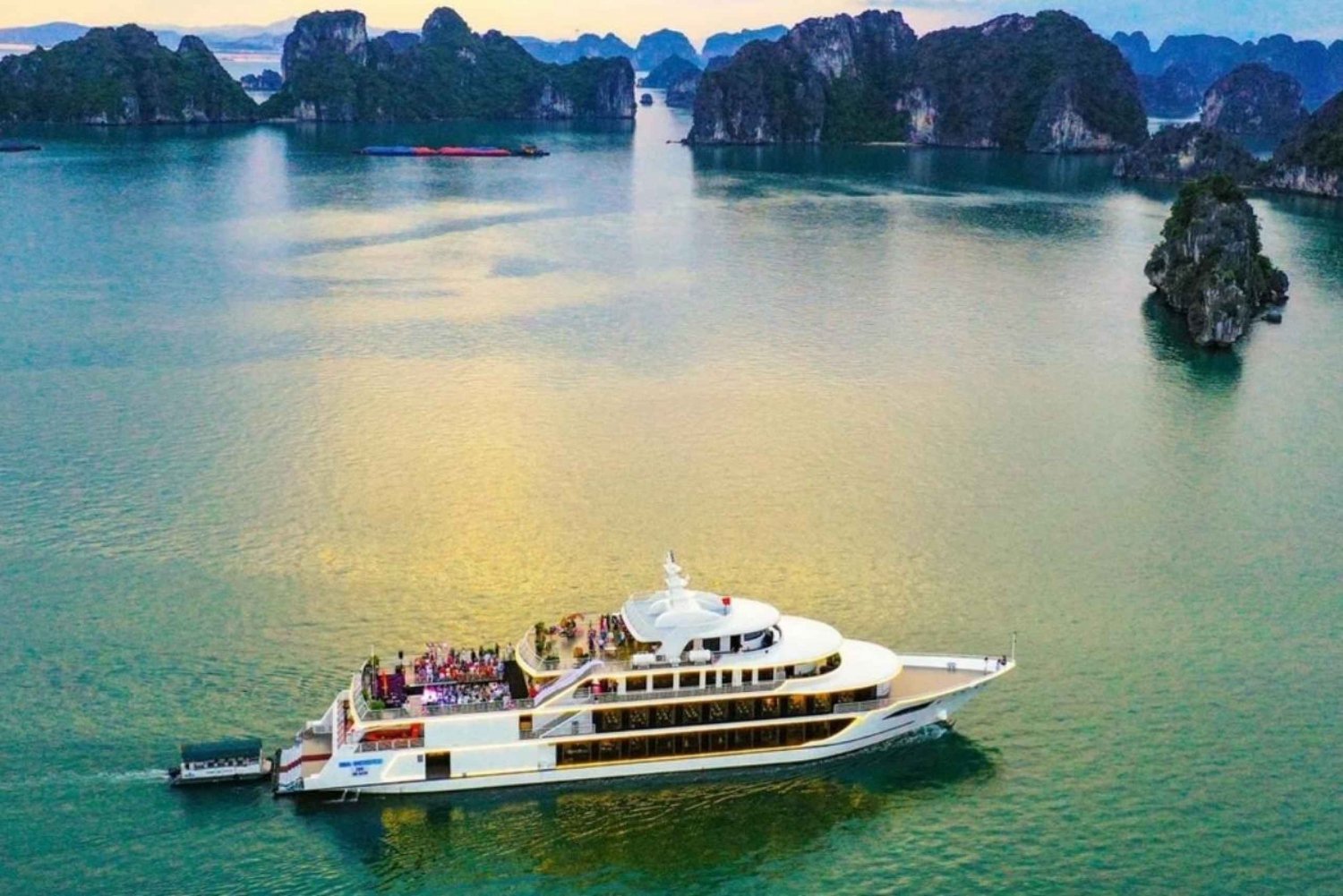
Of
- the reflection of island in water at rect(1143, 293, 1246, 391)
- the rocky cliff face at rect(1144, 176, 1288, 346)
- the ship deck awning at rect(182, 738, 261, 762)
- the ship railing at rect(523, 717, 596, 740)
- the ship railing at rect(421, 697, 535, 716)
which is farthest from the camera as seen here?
the rocky cliff face at rect(1144, 176, 1288, 346)

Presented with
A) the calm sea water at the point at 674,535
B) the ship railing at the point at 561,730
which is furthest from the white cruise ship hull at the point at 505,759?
the calm sea water at the point at 674,535

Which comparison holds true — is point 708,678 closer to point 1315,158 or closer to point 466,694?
point 466,694

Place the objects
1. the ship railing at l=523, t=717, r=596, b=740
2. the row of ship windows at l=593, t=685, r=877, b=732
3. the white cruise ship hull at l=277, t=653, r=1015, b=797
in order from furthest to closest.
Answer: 1. the row of ship windows at l=593, t=685, r=877, b=732
2. the ship railing at l=523, t=717, r=596, b=740
3. the white cruise ship hull at l=277, t=653, r=1015, b=797

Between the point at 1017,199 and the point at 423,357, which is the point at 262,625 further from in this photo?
the point at 1017,199

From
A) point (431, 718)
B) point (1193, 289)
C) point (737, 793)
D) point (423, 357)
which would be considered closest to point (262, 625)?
point (431, 718)

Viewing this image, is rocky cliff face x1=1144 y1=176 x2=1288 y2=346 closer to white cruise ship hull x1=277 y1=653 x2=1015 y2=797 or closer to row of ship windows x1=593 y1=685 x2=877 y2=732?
white cruise ship hull x1=277 y1=653 x2=1015 y2=797

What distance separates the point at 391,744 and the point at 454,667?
2.71 meters

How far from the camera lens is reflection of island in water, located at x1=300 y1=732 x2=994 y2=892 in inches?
1184

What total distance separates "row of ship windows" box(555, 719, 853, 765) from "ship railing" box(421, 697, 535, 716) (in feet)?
4.87

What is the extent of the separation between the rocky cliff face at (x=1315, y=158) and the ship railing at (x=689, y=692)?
151 meters

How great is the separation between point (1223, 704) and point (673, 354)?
43.6 m

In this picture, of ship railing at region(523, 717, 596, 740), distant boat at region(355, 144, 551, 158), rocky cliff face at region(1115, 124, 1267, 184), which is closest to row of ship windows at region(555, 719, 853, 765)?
ship railing at region(523, 717, 596, 740)

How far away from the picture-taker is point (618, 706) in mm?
32531

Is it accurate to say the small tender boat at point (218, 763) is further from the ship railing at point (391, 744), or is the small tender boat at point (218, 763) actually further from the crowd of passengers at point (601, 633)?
the crowd of passengers at point (601, 633)
